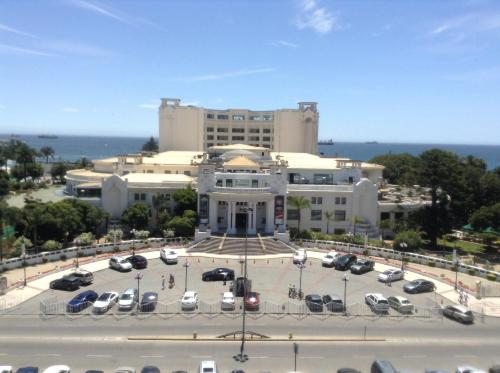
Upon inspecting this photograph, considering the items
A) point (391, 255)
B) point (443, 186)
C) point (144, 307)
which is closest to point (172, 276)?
point (144, 307)

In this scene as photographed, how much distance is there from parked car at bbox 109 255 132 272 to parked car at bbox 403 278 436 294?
30968 mm

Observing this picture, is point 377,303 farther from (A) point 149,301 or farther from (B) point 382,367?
(A) point 149,301

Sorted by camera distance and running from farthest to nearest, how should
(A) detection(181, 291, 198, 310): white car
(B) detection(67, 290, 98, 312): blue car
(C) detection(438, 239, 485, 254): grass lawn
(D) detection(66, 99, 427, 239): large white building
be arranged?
(D) detection(66, 99, 427, 239): large white building, (C) detection(438, 239, 485, 254): grass lawn, (A) detection(181, 291, 198, 310): white car, (B) detection(67, 290, 98, 312): blue car

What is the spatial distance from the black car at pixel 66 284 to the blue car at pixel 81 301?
181 inches

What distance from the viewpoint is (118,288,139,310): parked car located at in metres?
→ 40.2

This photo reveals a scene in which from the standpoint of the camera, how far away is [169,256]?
5688cm

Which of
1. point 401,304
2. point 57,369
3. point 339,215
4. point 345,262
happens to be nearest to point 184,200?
point 339,215

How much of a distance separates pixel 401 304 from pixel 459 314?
4.83 meters

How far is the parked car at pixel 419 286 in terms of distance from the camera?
47719 millimetres

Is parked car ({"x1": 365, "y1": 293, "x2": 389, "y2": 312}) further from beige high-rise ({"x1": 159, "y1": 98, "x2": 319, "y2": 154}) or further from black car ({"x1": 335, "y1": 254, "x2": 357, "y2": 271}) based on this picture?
beige high-rise ({"x1": 159, "y1": 98, "x2": 319, "y2": 154})

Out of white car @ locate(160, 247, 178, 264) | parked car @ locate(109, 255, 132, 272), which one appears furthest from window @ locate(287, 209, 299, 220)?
parked car @ locate(109, 255, 132, 272)

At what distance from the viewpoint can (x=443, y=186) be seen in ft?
231

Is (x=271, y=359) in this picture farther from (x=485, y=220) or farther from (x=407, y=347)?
(x=485, y=220)

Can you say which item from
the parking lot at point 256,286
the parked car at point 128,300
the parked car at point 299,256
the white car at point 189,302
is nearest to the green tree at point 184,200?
the parking lot at point 256,286
